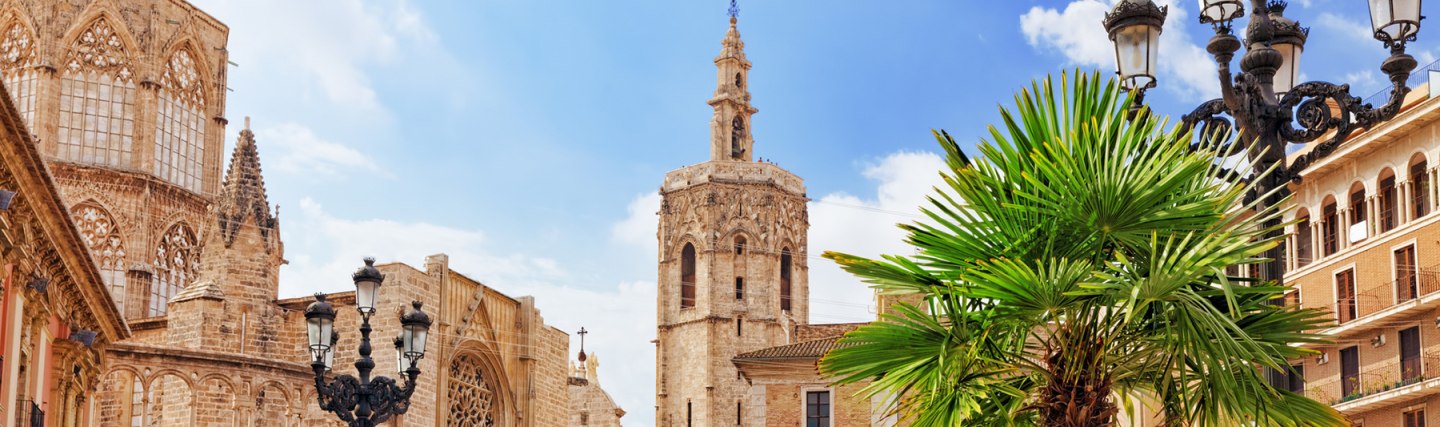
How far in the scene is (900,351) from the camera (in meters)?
9.98

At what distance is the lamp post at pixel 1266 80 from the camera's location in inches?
409

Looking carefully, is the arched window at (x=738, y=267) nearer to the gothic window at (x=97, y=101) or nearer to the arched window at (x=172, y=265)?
the arched window at (x=172, y=265)

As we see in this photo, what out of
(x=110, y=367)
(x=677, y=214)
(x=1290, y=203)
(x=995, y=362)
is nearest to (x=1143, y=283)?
(x=995, y=362)

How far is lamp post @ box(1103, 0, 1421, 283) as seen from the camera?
10391mm

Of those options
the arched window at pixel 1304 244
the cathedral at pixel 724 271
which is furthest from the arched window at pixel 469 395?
the cathedral at pixel 724 271

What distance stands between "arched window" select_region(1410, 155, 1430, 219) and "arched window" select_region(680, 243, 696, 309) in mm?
44496

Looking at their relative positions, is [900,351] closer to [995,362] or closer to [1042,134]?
[995,362]

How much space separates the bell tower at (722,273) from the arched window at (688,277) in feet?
0.14

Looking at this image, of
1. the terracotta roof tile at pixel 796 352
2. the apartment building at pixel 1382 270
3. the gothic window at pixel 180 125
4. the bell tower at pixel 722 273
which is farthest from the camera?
the bell tower at pixel 722 273

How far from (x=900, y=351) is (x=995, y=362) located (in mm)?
526

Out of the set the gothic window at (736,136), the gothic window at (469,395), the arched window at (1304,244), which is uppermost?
the gothic window at (736,136)

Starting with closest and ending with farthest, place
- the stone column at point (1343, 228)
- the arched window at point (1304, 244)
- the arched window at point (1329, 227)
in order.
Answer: the stone column at point (1343, 228) < the arched window at point (1329, 227) < the arched window at point (1304, 244)

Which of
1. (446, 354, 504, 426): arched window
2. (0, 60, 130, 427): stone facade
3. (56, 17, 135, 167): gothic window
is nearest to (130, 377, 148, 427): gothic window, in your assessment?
(446, 354, 504, 426): arched window

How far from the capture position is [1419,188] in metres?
32.3
